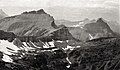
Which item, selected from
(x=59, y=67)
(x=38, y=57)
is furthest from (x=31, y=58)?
(x=59, y=67)

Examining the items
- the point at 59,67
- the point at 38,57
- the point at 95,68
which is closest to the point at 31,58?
the point at 38,57

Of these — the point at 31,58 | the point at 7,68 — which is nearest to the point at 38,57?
the point at 31,58

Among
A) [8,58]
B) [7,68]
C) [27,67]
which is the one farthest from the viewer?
[8,58]

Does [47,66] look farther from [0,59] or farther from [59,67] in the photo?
[0,59]

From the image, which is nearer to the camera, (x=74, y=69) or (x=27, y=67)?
(x=27, y=67)

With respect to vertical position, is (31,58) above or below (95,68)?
above

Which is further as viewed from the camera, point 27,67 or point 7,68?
point 27,67

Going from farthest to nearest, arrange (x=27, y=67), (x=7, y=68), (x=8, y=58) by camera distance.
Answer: (x=8, y=58) → (x=27, y=67) → (x=7, y=68)

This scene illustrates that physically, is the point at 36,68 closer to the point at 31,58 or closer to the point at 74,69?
the point at 31,58

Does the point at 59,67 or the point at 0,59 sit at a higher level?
the point at 0,59
